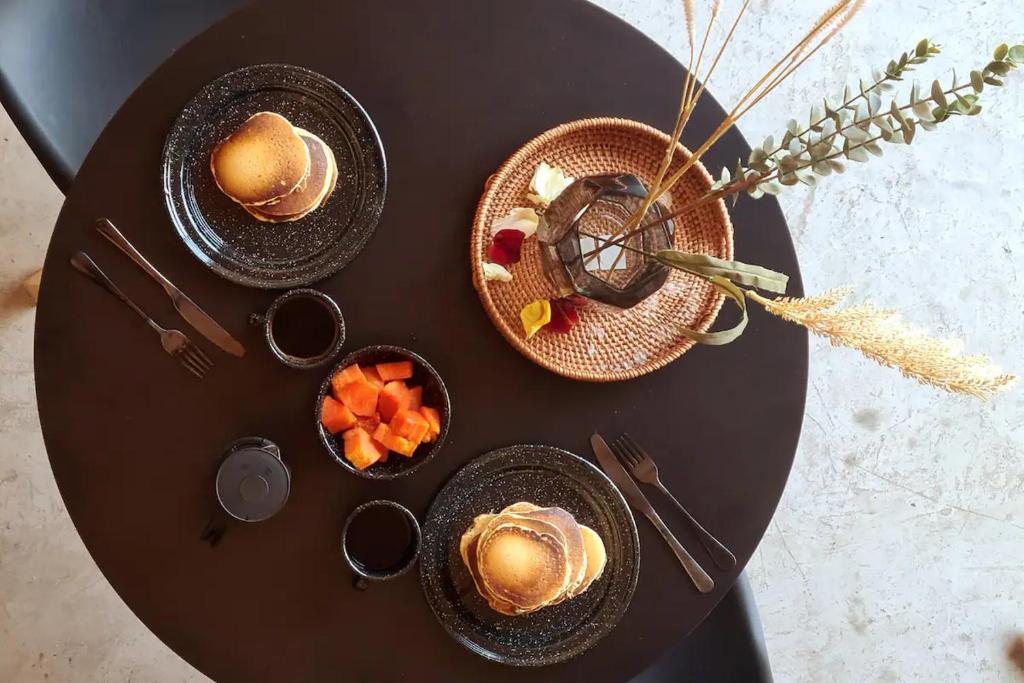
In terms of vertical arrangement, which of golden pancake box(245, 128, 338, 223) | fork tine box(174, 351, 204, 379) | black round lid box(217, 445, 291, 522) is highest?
golden pancake box(245, 128, 338, 223)

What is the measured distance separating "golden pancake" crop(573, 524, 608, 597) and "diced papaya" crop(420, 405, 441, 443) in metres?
0.23

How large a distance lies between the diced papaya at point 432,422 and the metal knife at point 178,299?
28cm

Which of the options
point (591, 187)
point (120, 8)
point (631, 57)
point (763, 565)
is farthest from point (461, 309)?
point (763, 565)

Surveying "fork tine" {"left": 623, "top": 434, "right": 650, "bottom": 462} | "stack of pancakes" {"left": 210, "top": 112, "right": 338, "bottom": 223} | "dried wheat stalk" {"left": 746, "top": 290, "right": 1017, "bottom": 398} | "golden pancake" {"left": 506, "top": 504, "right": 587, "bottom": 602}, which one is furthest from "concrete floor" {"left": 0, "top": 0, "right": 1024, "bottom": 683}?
"dried wheat stalk" {"left": 746, "top": 290, "right": 1017, "bottom": 398}

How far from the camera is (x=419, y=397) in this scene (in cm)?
106

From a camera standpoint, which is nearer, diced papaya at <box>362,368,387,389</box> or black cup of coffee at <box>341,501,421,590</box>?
diced papaya at <box>362,368,387,389</box>

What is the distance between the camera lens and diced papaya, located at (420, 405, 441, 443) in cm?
103

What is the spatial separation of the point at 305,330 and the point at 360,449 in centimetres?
21

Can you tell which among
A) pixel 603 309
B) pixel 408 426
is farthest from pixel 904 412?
pixel 408 426

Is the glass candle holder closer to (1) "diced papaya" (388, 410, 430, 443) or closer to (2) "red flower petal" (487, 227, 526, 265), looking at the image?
(2) "red flower petal" (487, 227, 526, 265)

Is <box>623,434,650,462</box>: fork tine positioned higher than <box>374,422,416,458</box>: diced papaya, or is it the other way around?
<box>374,422,416,458</box>: diced papaya

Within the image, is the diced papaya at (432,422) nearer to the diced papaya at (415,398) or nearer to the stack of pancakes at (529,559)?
the diced papaya at (415,398)

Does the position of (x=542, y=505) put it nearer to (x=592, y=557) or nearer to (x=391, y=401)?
(x=592, y=557)

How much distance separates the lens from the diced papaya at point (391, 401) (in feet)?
3.35
